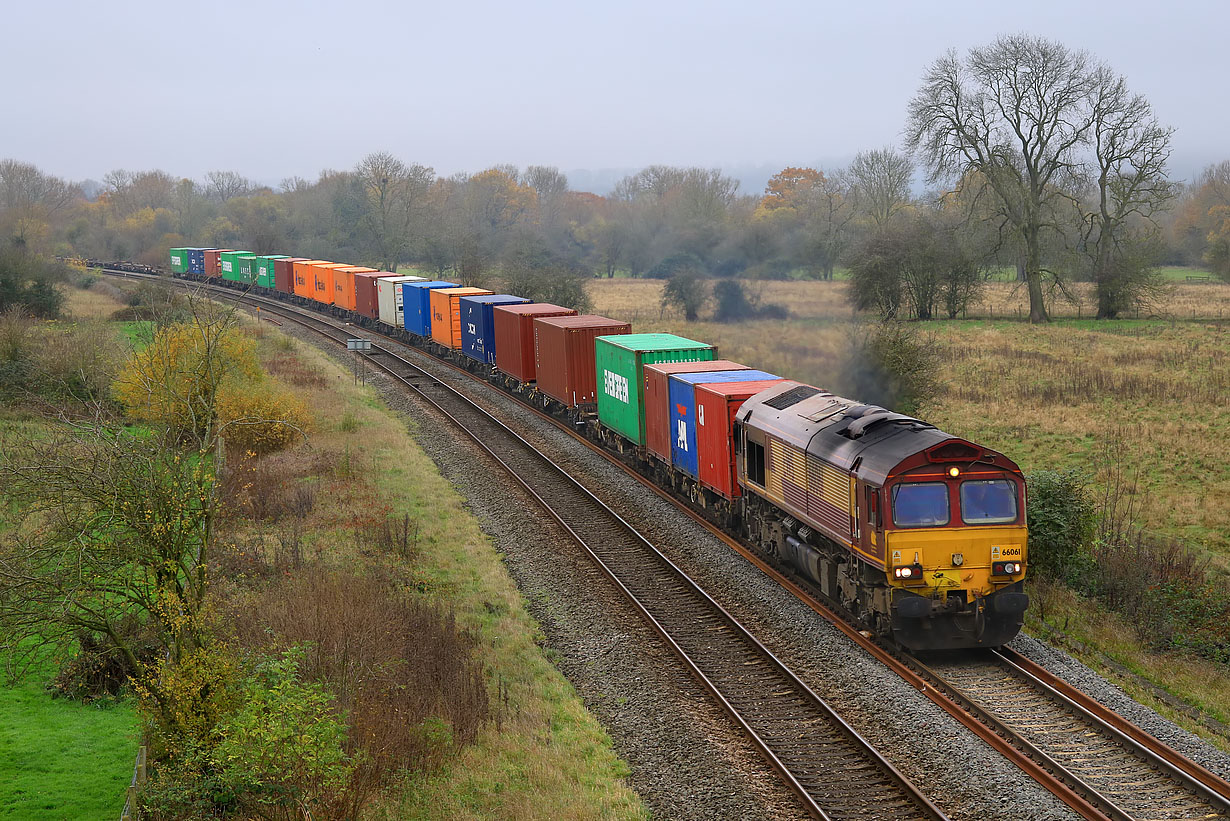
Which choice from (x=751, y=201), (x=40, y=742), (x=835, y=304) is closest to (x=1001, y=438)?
(x=835, y=304)

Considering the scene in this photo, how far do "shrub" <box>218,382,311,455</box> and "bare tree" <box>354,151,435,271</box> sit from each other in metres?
66.5

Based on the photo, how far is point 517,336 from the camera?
3562 centimetres

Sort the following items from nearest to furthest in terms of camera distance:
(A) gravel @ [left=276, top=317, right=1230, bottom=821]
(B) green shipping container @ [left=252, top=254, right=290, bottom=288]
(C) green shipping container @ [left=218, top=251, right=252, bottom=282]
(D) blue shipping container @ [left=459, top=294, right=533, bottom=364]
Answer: (A) gravel @ [left=276, top=317, right=1230, bottom=821] < (D) blue shipping container @ [left=459, top=294, right=533, bottom=364] < (B) green shipping container @ [left=252, top=254, right=290, bottom=288] < (C) green shipping container @ [left=218, top=251, right=252, bottom=282]

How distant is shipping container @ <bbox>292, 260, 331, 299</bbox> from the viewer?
70.3 meters

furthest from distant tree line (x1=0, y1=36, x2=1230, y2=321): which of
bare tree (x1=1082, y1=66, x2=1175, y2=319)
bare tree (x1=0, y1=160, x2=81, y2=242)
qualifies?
bare tree (x1=0, y1=160, x2=81, y2=242)

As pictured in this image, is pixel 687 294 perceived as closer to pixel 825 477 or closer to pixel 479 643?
pixel 825 477

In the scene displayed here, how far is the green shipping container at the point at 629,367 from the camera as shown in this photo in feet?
83.4

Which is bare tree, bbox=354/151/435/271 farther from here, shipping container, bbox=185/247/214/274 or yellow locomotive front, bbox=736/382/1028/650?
yellow locomotive front, bbox=736/382/1028/650

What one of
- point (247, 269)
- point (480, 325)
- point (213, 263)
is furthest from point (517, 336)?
point (213, 263)

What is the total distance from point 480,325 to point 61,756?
28.4 meters

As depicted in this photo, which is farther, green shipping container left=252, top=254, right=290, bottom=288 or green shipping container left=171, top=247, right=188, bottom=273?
green shipping container left=171, top=247, right=188, bottom=273

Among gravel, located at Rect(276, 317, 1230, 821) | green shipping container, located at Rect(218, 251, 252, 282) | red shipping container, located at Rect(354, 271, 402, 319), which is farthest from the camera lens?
green shipping container, located at Rect(218, 251, 252, 282)

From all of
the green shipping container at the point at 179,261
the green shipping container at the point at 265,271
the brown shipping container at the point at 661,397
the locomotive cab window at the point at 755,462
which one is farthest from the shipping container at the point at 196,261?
the locomotive cab window at the point at 755,462

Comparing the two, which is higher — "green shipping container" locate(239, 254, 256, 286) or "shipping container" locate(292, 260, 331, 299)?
"green shipping container" locate(239, 254, 256, 286)
